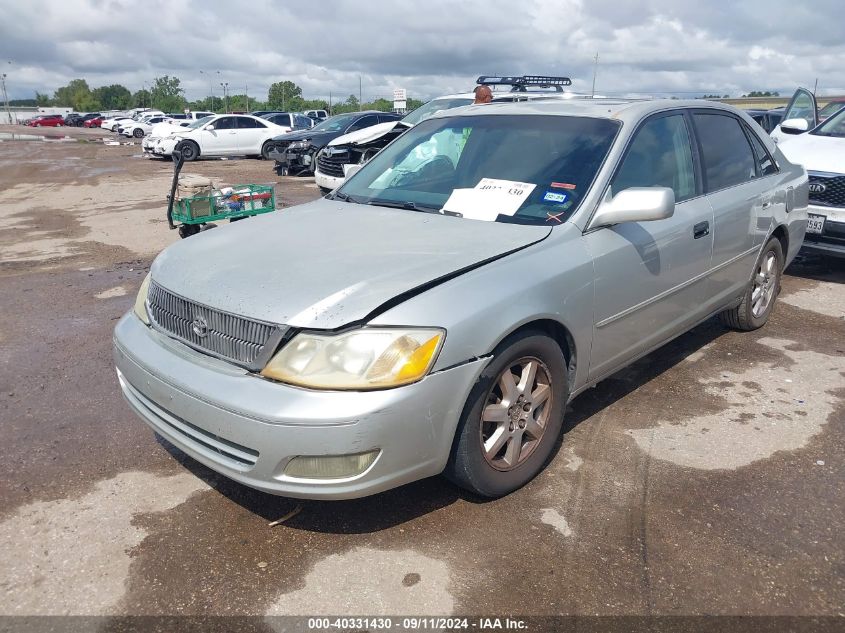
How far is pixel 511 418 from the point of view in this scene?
117 inches

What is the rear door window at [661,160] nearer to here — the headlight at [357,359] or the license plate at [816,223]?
the headlight at [357,359]

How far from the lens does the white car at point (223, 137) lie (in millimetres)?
22750

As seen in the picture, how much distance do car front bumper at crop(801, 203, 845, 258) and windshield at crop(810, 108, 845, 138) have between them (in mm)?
1630

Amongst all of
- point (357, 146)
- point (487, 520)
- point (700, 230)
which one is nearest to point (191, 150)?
point (357, 146)

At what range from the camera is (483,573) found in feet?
8.55

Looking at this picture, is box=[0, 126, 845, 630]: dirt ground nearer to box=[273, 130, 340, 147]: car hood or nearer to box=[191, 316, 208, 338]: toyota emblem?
box=[191, 316, 208, 338]: toyota emblem

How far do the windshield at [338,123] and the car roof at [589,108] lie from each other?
1394cm

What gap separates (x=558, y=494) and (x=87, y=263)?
644 centimetres

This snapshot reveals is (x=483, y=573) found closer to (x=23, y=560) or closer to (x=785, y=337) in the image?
(x=23, y=560)

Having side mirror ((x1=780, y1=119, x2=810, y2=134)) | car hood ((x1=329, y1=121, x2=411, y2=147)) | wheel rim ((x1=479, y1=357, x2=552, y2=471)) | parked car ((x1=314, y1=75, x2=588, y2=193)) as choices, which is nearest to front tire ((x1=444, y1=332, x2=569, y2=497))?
wheel rim ((x1=479, y1=357, x2=552, y2=471))

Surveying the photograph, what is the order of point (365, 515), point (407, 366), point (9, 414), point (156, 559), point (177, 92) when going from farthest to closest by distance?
point (177, 92), point (9, 414), point (365, 515), point (156, 559), point (407, 366)

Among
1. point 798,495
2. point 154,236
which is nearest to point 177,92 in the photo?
point 154,236

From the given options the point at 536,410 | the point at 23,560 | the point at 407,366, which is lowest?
the point at 23,560

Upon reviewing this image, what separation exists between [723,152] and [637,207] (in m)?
1.69
